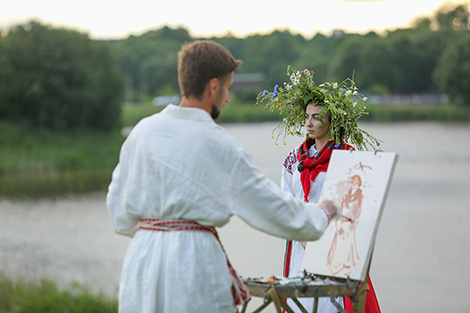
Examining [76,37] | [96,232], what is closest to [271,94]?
[96,232]

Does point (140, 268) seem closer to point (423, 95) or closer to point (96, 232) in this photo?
point (96, 232)

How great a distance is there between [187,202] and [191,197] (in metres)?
0.03

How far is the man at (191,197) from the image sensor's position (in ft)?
9.45

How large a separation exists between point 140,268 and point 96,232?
18.4m

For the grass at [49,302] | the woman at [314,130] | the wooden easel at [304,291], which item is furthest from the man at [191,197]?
the grass at [49,302]

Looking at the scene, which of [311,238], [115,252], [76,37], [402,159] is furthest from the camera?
[76,37]

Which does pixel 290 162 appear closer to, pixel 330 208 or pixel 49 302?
pixel 330 208

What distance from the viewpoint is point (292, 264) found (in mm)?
4645

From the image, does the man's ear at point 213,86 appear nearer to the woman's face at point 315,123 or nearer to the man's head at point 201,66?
the man's head at point 201,66

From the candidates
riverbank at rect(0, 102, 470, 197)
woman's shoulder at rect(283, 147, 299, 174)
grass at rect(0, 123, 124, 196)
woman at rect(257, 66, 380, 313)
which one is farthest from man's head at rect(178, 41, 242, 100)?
grass at rect(0, 123, 124, 196)

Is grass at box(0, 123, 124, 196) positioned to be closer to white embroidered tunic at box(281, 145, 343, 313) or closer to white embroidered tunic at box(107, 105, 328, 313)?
white embroidered tunic at box(281, 145, 343, 313)

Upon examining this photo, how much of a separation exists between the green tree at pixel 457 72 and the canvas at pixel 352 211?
51874 mm

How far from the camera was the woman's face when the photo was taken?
4.51 metres

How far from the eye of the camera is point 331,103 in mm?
4449
